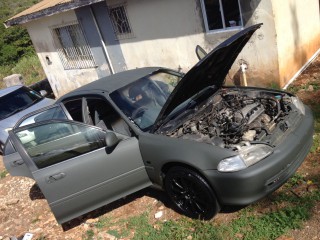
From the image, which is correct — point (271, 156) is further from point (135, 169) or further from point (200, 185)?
point (135, 169)

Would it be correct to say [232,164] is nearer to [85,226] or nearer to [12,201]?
[85,226]

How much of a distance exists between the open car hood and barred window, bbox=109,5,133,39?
17.2 feet

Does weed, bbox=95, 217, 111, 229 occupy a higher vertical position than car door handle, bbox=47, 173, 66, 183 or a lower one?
lower

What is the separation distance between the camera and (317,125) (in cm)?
554

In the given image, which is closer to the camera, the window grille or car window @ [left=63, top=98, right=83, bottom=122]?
car window @ [left=63, top=98, right=83, bottom=122]

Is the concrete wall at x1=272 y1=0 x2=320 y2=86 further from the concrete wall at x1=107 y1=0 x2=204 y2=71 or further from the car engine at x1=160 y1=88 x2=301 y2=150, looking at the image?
the car engine at x1=160 y1=88 x2=301 y2=150

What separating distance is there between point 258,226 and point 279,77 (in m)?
4.25

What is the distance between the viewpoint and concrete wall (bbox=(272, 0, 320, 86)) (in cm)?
716

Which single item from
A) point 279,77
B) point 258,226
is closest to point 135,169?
point 258,226

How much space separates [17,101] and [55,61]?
161 inches

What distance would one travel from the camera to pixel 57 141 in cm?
454

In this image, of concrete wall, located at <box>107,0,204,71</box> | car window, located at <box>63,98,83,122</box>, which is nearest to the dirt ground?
car window, located at <box>63,98,83,122</box>

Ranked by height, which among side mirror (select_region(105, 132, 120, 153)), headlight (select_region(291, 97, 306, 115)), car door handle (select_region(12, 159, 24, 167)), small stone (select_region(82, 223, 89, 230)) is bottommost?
small stone (select_region(82, 223, 89, 230))

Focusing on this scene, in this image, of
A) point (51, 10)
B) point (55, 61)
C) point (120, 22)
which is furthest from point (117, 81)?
point (55, 61)
